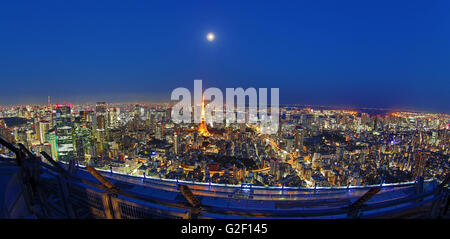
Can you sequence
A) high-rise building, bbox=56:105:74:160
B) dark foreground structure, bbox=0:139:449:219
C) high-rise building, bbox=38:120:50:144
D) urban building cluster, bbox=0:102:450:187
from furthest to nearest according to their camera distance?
high-rise building, bbox=38:120:50:144
high-rise building, bbox=56:105:74:160
urban building cluster, bbox=0:102:450:187
dark foreground structure, bbox=0:139:449:219

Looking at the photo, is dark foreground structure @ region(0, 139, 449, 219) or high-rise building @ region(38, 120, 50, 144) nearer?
dark foreground structure @ region(0, 139, 449, 219)

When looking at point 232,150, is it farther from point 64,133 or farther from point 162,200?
point 64,133

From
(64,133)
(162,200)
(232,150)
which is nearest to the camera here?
(162,200)

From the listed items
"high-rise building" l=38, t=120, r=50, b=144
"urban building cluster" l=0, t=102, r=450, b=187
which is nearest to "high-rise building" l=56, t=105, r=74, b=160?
"urban building cluster" l=0, t=102, r=450, b=187

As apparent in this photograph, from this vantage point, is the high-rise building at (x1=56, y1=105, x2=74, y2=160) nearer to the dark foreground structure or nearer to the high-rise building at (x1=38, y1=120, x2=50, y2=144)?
the high-rise building at (x1=38, y1=120, x2=50, y2=144)

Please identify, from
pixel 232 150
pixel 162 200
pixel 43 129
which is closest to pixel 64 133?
pixel 43 129

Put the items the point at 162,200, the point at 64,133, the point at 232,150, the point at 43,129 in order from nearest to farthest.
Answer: the point at 162,200 → the point at 64,133 → the point at 232,150 → the point at 43,129
